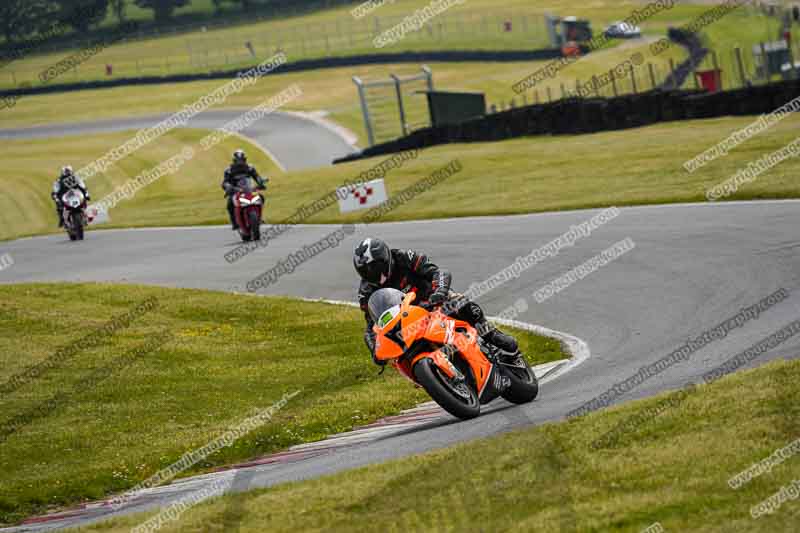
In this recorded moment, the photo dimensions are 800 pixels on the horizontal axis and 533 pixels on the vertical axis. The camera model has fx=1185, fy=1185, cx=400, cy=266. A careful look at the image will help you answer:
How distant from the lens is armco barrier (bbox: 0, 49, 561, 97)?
7481cm

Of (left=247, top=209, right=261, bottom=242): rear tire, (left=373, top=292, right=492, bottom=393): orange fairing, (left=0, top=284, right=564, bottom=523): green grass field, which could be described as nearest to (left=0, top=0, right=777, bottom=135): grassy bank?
(left=247, top=209, right=261, bottom=242): rear tire

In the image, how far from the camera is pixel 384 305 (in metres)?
10.4

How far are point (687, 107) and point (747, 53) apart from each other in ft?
105

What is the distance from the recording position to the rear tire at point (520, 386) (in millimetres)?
10922

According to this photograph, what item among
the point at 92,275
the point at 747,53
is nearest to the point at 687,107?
the point at 92,275

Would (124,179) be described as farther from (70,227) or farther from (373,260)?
(373,260)

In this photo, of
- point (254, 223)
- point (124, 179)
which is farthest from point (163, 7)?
point (254, 223)

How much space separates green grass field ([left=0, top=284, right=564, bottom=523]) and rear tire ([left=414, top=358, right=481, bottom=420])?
2.38 meters

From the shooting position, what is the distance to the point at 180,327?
1866 centimetres

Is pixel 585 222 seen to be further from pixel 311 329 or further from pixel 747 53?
pixel 747 53

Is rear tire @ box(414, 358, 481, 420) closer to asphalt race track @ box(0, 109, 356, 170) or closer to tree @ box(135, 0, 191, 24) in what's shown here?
asphalt race track @ box(0, 109, 356, 170)

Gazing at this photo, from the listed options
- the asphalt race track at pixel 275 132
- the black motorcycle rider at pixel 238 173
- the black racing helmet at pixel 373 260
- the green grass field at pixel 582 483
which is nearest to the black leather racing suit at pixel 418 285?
the black racing helmet at pixel 373 260

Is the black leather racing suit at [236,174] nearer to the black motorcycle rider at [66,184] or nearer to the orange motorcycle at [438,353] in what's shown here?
the black motorcycle rider at [66,184]

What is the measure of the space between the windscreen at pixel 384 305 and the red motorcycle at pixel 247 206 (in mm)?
16713
